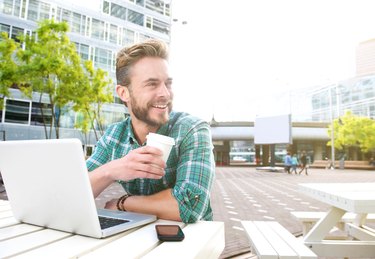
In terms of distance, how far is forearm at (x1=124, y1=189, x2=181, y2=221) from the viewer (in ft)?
4.24

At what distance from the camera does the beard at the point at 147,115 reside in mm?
1725

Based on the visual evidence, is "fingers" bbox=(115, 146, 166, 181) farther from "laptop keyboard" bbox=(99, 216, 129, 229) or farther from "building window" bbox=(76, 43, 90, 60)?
"building window" bbox=(76, 43, 90, 60)

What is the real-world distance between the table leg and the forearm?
5.82ft

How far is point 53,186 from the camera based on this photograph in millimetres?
965

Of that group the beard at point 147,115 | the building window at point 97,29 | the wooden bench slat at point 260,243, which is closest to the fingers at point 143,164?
the beard at point 147,115

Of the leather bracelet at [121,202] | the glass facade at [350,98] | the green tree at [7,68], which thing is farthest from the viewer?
the glass facade at [350,98]

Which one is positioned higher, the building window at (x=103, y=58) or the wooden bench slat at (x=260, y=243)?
the building window at (x=103, y=58)

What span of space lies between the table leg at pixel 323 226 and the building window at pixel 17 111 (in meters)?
21.9

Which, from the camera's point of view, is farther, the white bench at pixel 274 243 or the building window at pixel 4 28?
the building window at pixel 4 28

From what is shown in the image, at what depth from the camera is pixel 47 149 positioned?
89 cm

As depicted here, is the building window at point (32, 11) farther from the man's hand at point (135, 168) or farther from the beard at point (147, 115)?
the man's hand at point (135, 168)

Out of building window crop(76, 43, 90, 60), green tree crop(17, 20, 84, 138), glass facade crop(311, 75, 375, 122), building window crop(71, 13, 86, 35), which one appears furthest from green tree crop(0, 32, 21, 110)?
glass facade crop(311, 75, 375, 122)

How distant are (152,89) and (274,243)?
123cm

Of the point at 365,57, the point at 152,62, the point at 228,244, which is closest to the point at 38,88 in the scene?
the point at 228,244
